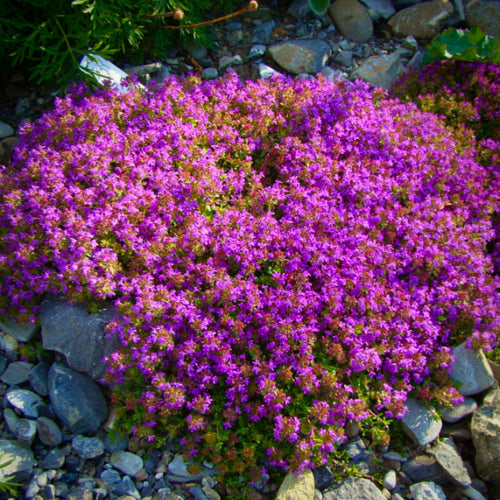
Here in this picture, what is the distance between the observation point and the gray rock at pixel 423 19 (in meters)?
6.29

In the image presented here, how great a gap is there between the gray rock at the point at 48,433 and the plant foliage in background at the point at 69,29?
303 centimetres

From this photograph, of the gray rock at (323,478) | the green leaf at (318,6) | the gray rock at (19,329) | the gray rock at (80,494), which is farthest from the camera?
the green leaf at (318,6)

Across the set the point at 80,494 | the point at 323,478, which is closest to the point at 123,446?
the point at 80,494

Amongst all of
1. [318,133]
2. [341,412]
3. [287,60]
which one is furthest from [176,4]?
[341,412]

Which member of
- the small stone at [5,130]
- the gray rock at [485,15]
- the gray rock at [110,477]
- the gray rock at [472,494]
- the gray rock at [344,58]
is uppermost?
the gray rock at [485,15]

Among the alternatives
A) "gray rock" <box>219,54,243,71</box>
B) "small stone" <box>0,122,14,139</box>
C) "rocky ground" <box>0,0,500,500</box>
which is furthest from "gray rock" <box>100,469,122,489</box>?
"gray rock" <box>219,54,243,71</box>

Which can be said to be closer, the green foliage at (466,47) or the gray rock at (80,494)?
the gray rock at (80,494)

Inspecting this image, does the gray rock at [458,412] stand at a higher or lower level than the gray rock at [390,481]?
higher

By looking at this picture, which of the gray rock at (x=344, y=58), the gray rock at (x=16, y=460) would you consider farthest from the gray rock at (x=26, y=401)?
the gray rock at (x=344, y=58)

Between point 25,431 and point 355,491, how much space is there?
2132 mm

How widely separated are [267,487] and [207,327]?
3.55 ft

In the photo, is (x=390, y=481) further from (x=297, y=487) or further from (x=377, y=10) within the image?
(x=377, y=10)

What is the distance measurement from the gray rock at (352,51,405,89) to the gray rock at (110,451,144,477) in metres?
4.61

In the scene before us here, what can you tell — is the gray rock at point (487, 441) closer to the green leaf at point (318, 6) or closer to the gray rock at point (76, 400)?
the gray rock at point (76, 400)
